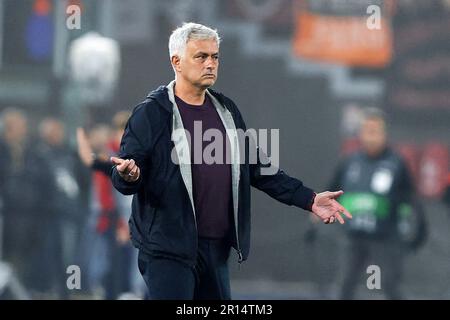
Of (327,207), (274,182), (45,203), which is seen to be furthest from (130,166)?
(45,203)

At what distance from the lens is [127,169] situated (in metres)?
6.07

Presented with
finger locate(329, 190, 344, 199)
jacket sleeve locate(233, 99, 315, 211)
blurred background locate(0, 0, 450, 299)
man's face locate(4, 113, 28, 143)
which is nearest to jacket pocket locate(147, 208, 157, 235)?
jacket sleeve locate(233, 99, 315, 211)

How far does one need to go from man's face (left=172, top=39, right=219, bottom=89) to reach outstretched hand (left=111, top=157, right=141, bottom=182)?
0.58 metres

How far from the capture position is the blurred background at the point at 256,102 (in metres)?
12.8

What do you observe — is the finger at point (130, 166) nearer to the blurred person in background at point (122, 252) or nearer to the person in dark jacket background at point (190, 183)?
the person in dark jacket background at point (190, 183)

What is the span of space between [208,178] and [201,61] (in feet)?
1.86

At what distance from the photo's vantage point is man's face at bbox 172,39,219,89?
21.0 ft

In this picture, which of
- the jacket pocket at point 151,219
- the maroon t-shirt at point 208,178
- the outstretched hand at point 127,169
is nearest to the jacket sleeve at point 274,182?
the maroon t-shirt at point 208,178

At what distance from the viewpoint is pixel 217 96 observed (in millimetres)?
6605

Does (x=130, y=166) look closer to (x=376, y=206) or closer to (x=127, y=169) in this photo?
(x=127, y=169)

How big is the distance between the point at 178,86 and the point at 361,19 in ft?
21.8

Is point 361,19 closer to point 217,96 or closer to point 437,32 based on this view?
point 437,32

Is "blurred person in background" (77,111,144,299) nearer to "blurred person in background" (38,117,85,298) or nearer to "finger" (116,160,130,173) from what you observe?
"blurred person in background" (38,117,85,298)
